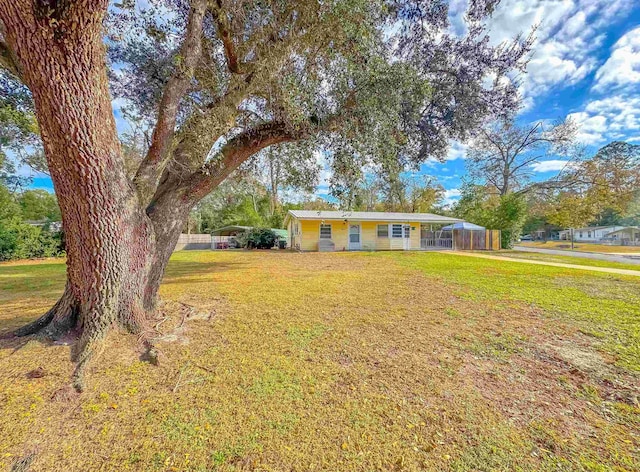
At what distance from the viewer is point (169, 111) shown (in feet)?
11.9

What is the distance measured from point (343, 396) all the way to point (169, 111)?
13.4 feet

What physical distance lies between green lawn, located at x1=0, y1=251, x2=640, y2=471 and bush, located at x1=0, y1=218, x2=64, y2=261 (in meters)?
13.9

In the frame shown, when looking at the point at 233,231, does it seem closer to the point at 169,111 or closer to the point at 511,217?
the point at 511,217

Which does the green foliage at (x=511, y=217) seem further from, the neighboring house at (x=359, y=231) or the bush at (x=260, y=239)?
the bush at (x=260, y=239)

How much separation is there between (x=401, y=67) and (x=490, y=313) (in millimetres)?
4671

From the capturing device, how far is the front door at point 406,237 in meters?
20.9

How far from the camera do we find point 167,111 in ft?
11.9

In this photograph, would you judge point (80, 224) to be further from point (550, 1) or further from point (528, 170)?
point (528, 170)

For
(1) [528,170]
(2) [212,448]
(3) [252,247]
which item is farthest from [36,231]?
(1) [528,170]

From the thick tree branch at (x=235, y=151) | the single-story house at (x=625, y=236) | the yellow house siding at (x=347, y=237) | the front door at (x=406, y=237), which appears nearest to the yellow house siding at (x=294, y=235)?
the yellow house siding at (x=347, y=237)

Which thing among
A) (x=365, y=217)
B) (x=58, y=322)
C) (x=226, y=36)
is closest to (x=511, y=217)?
(x=365, y=217)

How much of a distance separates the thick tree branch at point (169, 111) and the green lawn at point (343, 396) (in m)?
2.13

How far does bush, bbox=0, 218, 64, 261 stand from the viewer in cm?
1383

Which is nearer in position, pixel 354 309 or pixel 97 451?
pixel 97 451
